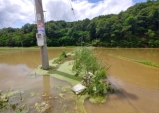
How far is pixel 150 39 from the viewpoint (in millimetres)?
20125

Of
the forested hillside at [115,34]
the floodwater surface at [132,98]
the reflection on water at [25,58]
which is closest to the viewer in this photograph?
the floodwater surface at [132,98]

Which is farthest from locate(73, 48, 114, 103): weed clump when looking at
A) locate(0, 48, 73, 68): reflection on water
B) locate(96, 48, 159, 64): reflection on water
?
locate(96, 48, 159, 64): reflection on water

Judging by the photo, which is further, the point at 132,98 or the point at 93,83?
the point at 93,83

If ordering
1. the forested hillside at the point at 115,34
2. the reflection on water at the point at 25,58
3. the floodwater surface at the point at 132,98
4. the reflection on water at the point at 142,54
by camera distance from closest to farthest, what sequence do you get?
the floodwater surface at the point at 132,98, the reflection on water at the point at 25,58, the reflection on water at the point at 142,54, the forested hillside at the point at 115,34

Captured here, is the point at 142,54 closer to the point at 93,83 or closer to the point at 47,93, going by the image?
the point at 93,83

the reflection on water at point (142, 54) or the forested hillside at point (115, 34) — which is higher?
the forested hillside at point (115, 34)

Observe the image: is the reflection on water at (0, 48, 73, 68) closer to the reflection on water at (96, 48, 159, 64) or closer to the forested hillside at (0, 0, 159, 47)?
the reflection on water at (96, 48, 159, 64)

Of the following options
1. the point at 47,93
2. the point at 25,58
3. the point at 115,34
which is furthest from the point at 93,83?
the point at 115,34

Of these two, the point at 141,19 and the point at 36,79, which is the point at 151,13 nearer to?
the point at 141,19

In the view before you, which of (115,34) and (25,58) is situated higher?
(115,34)

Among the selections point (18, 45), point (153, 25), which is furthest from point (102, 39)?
point (18, 45)

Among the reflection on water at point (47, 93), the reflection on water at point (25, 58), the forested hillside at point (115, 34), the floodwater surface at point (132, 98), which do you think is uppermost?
the forested hillside at point (115, 34)

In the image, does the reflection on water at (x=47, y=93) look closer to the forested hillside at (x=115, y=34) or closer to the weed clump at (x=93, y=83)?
the weed clump at (x=93, y=83)

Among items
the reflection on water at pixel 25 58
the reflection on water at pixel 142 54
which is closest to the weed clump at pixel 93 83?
the reflection on water at pixel 25 58
